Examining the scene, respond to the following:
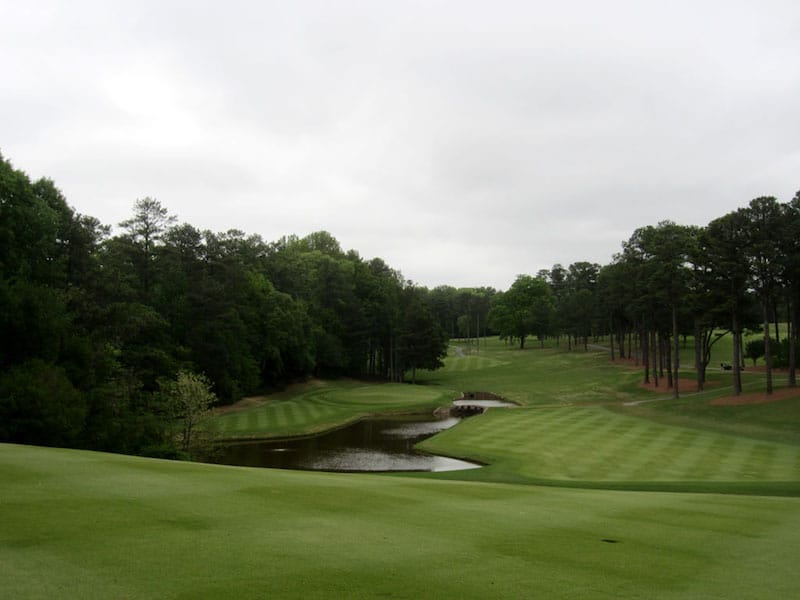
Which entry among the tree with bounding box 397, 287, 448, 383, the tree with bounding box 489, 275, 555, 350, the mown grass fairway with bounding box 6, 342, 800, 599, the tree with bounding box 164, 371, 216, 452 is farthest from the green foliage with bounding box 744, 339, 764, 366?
the tree with bounding box 164, 371, 216, 452

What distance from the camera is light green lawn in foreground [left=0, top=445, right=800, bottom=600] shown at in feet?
23.4

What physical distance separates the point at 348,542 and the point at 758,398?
50.2m

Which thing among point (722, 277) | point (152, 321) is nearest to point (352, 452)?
point (152, 321)

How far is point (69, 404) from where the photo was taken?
26594 millimetres

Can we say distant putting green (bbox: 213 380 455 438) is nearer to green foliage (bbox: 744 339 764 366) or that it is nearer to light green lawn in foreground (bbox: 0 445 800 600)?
light green lawn in foreground (bbox: 0 445 800 600)

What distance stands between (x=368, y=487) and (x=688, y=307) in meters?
50.2

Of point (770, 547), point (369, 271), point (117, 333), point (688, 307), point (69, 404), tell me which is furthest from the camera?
point (369, 271)

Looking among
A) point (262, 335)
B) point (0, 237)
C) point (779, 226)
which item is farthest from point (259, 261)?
point (779, 226)

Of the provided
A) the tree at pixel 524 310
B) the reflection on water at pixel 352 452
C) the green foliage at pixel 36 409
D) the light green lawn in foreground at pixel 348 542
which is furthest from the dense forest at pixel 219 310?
the light green lawn in foreground at pixel 348 542

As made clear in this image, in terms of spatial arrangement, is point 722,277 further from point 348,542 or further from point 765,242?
point 348,542

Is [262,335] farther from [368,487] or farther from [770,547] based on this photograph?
[770,547]

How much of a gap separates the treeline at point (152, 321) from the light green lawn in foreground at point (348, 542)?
16.3m

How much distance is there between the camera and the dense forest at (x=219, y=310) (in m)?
29.5

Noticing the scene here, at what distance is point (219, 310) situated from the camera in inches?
2377
